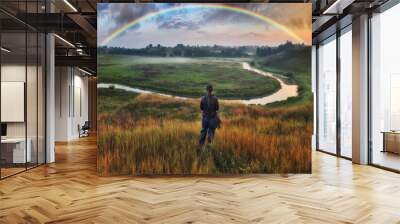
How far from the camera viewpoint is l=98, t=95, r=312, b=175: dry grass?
22.4 feet

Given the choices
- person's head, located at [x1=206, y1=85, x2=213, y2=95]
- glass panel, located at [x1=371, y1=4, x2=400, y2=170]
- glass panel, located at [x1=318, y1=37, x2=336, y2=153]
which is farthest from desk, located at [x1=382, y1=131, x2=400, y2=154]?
person's head, located at [x1=206, y1=85, x2=213, y2=95]

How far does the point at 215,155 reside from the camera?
6.88m

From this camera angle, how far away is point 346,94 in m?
9.48

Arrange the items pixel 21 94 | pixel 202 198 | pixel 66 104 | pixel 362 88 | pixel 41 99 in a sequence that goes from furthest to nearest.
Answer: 1. pixel 66 104
2. pixel 362 88
3. pixel 41 99
4. pixel 21 94
5. pixel 202 198

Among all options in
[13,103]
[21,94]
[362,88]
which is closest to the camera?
[13,103]

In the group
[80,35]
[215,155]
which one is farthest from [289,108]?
[80,35]

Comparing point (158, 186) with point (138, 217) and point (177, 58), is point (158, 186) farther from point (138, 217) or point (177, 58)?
point (177, 58)

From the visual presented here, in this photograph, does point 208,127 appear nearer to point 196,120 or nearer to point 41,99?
point 196,120

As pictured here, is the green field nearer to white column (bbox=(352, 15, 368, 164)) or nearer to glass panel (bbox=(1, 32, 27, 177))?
glass panel (bbox=(1, 32, 27, 177))

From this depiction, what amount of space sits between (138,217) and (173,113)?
2919 millimetres

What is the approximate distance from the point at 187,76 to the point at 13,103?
10.6ft

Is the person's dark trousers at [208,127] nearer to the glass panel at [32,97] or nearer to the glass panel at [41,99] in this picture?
the glass panel at [32,97]

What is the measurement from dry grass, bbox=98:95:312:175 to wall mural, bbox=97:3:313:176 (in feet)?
0.06

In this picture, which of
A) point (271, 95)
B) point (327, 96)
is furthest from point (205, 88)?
point (327, 96)
